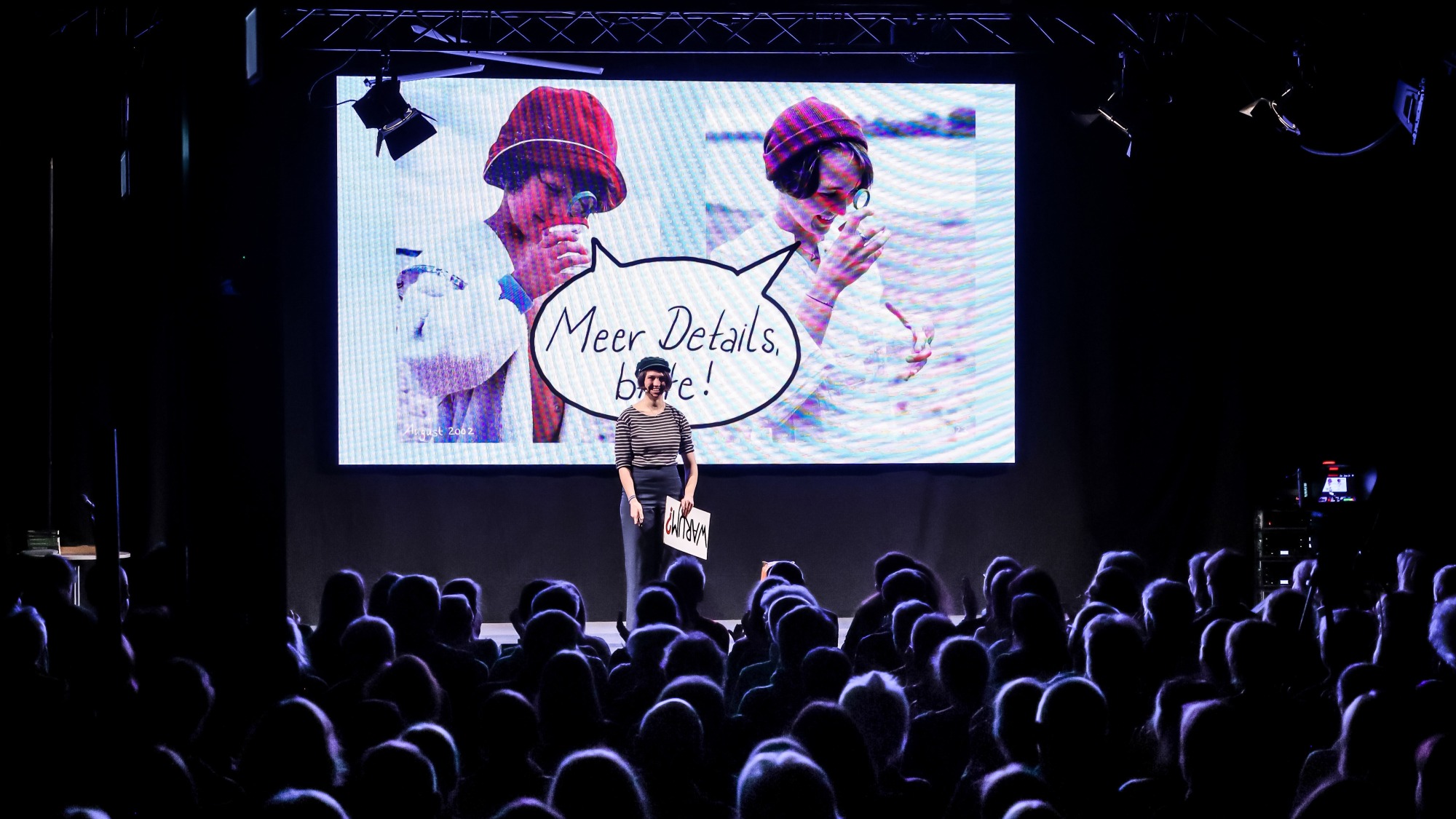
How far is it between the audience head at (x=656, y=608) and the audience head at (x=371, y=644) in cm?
70

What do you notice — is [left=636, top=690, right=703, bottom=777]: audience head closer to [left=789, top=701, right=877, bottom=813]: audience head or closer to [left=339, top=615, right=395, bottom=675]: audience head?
[left=789, top=701, right=877, bottom=813]: audience head

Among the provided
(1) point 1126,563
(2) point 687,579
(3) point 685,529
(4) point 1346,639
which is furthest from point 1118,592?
(3) point 685,529

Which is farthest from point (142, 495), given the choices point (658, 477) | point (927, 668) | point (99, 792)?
point (927, 668)

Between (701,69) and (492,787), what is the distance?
5486 millimetres

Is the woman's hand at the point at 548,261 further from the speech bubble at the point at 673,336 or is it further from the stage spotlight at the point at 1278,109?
the stage spotlight at the point at 1278,109

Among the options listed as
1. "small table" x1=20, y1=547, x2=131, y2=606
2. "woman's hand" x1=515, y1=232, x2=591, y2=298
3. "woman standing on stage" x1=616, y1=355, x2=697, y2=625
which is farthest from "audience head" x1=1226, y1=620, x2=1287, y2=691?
"woman's hand" x1=515, y1=232, x2=591, y2=298

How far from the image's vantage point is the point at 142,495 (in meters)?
4.54

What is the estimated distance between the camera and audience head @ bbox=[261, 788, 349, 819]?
1.65 metres

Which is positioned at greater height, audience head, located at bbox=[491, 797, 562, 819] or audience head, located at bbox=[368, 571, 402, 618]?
audience head, located at bbox=[368, 571, 402, 618]

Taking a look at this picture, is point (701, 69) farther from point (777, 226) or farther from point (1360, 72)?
point (1360, 72)

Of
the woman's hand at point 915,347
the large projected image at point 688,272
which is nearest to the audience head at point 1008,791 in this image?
the large projected image at point 688,272

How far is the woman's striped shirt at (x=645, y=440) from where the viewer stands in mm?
5816

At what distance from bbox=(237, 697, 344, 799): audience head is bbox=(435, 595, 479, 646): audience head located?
4.38 ft

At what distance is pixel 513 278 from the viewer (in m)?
6.85
